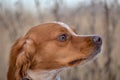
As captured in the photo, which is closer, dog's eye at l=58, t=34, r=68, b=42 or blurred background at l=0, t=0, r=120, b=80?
dog's eye at l=58, t=34, r=68, b=42

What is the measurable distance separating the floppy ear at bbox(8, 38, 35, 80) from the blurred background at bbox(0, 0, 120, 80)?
0.39 meters

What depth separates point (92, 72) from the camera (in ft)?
5.11

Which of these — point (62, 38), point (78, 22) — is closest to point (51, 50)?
point (62, 38)

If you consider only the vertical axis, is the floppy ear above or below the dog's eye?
below

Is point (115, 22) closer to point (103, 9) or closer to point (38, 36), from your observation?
point (103, 9)

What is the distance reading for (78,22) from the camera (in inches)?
62.0

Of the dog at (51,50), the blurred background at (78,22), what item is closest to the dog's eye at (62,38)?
the dog at (51,50)

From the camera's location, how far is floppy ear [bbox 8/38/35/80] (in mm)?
1123

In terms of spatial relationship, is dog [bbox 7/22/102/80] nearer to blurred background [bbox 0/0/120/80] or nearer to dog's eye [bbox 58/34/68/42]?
dog's eye [bbox 58/34/68/42]

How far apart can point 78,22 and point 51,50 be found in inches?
16.7

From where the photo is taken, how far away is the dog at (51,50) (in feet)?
3.77

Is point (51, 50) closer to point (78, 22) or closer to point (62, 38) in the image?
point (62, 38)

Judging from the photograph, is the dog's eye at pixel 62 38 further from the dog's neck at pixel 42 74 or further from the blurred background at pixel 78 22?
the blurred background at pixel 78 22

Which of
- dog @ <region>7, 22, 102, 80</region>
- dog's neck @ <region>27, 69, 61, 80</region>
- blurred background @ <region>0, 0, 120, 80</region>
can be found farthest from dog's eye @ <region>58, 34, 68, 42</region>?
blurred background @ <region>0, 0, 120, 80</region>
